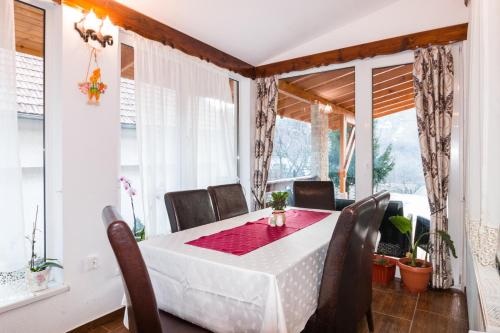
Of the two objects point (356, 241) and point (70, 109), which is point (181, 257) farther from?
point (70, 109)

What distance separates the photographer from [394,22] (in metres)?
3.27

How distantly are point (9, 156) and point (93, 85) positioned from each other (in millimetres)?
764

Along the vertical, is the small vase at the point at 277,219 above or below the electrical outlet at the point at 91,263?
above

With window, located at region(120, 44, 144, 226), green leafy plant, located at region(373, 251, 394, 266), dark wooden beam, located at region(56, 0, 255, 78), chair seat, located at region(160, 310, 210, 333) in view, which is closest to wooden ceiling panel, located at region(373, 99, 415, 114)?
green leafy plant, located at region(373, 251, 394, 266)

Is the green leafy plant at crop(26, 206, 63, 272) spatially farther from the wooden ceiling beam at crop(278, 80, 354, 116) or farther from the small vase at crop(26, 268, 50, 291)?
the wooden ceiling beam at crop(278, 80, 354, 116)

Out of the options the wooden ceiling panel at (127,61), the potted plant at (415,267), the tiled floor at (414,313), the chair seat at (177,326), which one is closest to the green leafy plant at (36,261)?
the tiled floor at (414,313)

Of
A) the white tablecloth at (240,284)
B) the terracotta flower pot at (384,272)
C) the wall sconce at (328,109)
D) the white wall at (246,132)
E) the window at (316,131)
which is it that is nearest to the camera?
the white tablecloth at (240,284)

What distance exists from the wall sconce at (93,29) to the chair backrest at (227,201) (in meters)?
1.42

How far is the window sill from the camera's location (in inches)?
74.7

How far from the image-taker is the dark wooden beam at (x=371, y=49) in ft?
9.60

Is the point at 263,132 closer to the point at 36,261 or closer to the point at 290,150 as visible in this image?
the point at 290,150

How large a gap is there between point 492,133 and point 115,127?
2.45 metres

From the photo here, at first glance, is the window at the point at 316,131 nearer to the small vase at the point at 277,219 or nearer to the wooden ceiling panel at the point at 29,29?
the small vase at the point at 277,219

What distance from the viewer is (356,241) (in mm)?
1562
